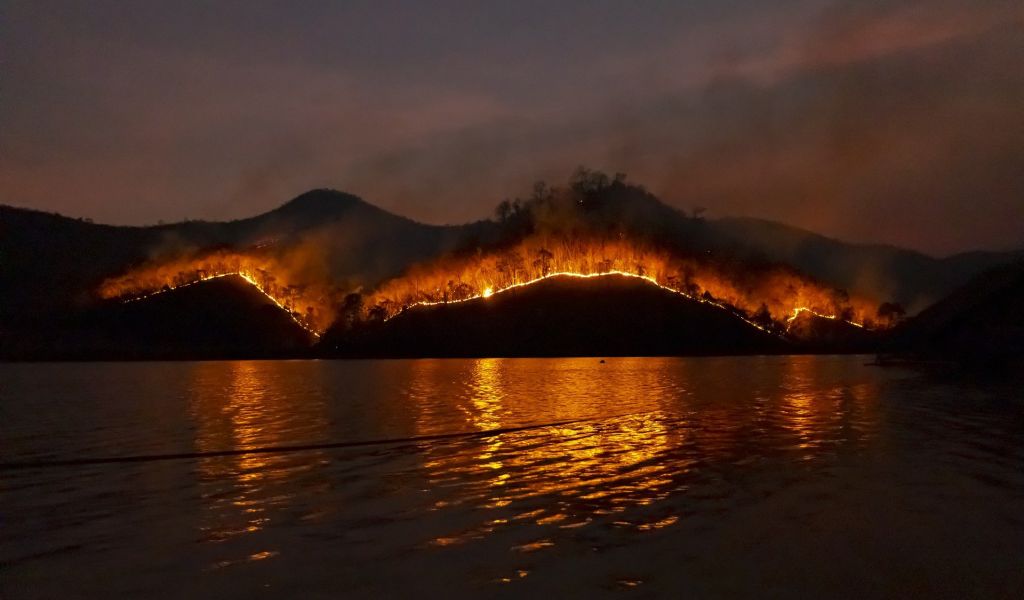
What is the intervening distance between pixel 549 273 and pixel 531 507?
113 metres

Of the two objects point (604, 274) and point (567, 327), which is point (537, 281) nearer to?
point (604, 274)

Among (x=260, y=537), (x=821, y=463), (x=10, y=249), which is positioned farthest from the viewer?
(x=10, y=249)

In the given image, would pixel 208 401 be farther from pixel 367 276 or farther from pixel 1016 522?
pixel 367 276

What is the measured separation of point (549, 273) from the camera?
12362 centimetres

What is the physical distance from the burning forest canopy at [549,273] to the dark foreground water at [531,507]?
99596 millimetres

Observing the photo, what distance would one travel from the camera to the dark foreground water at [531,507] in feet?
26.8

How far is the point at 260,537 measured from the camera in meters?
9.89

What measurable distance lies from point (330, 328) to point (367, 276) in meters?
54.2

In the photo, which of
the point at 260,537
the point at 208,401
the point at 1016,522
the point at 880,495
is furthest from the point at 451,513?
the point at 208,401

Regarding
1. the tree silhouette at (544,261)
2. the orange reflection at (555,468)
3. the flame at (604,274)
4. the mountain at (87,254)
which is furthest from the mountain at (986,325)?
the mountain at (87,254)

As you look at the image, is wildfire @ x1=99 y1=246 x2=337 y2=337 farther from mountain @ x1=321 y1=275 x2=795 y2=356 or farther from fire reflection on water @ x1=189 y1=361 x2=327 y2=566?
fire reflection on water @ x1=189 y1=361 x2=327 y2=566

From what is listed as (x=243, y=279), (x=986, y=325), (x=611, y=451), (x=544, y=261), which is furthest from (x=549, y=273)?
(x=611, y=451)

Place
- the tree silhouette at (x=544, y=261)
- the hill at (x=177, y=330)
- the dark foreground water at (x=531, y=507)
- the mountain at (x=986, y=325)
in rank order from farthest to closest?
the tree silhouette at (x=544, y=261)
the hill at (x=177, y=330)
the mountain at (x=986, y=325)
the dark foreground water at (x=531, y=507)

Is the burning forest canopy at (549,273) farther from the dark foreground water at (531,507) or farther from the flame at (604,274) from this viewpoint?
the dark foreground water at (531,507)
